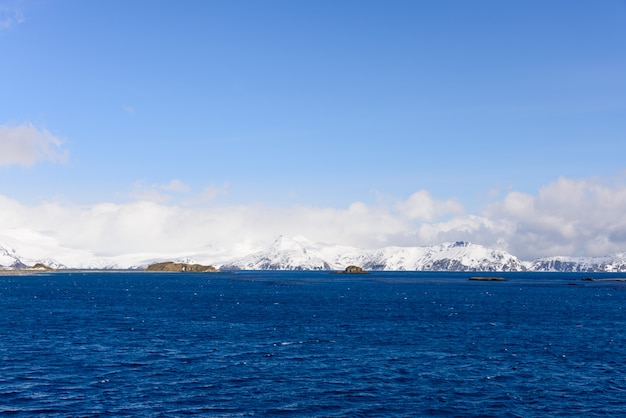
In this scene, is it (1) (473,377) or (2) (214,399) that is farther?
(1) (473,377)

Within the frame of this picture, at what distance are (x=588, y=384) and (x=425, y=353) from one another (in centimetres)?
2118

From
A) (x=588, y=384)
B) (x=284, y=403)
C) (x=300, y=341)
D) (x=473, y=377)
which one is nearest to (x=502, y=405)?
(x=473, y=377)

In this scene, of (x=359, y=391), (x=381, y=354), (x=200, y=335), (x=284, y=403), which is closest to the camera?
(x=284, y=403)

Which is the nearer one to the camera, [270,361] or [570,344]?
[270,361]

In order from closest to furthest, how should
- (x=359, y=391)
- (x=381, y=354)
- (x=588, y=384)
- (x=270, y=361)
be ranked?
(x=359, y=391) → (x=588, y=384) → (x=270, y=361) → (x=381, y=354)

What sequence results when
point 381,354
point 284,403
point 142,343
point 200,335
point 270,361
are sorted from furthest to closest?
1. point 200,335
2. point 142,343
3. point 381,354
4. point 270,361
5. point 284,403

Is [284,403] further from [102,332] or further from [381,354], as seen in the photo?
[102,332]

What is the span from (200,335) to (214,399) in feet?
126

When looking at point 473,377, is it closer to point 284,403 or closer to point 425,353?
point 425,353

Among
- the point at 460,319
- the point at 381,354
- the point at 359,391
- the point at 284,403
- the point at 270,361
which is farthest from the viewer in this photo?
the point at 460,319

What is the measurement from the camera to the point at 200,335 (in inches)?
3401

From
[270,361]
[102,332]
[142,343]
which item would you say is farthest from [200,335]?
[270,361]

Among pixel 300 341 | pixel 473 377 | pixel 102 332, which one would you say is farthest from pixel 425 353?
pixel 102 332

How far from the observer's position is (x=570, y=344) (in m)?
81.2
